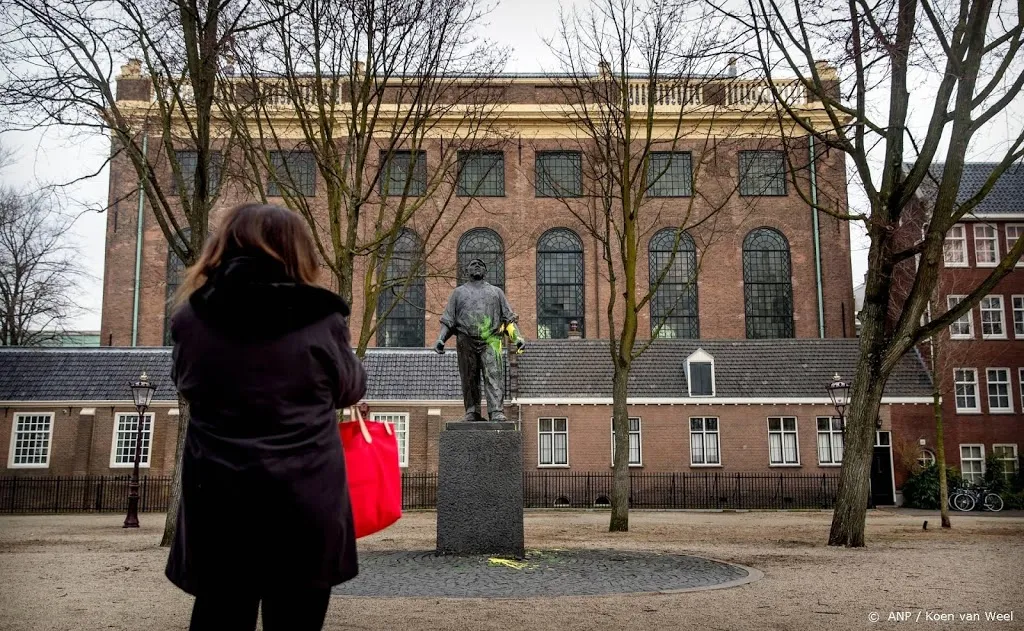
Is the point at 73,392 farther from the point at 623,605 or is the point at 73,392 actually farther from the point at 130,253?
the point at 623,605

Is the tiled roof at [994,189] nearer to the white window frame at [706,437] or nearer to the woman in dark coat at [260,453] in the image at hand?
the white window frame at [706,437]

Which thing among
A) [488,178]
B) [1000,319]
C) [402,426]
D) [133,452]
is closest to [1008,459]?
[1000,319]

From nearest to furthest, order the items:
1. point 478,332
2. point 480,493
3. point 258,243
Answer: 1. point 258,243
2. point 480,493
3. point 478,332

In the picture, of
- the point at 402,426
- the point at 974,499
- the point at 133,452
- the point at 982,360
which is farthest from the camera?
the point at 982,360

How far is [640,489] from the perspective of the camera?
29.2 meters

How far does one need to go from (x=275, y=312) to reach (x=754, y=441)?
28812mm

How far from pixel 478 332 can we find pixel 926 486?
2369 centimetres

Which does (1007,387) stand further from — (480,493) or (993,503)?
(480,493)

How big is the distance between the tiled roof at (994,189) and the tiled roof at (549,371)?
7.78 meters

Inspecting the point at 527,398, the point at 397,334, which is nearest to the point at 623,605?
the point at 527,398

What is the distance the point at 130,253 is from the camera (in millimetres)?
35812

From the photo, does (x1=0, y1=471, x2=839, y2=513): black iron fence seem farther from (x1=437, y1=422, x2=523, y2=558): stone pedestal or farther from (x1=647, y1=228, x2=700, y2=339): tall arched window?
(x1=437, y1=422, x2=523, y2=558): stone pedestal

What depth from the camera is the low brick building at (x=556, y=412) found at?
93.7 feet

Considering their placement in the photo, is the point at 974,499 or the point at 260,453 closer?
the point at 260,453
